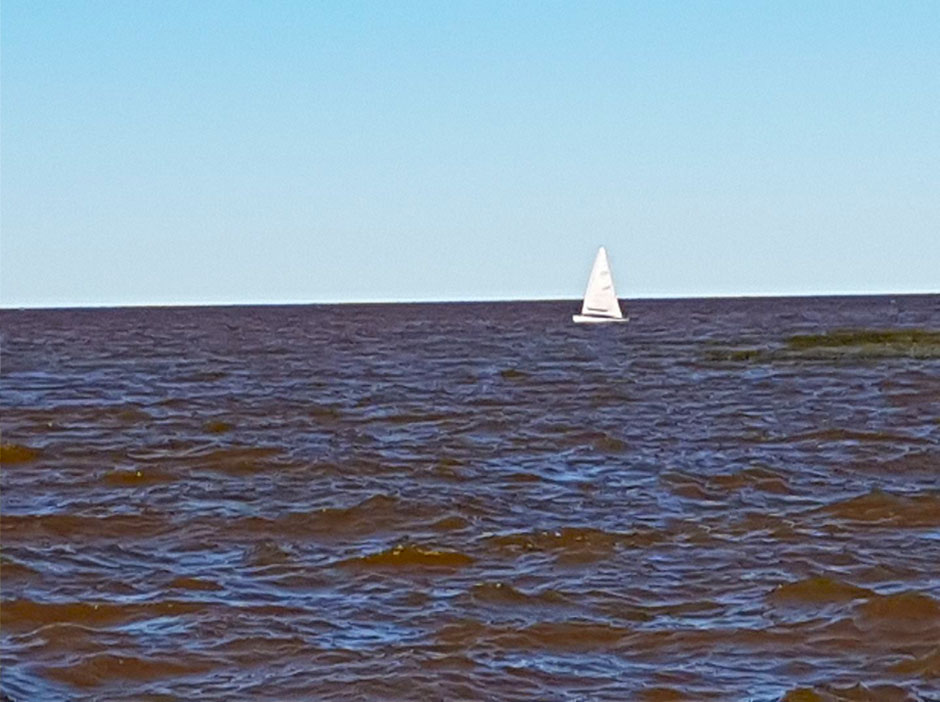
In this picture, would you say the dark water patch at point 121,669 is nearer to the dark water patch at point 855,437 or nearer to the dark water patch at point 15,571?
the dark water patch at point 15,571

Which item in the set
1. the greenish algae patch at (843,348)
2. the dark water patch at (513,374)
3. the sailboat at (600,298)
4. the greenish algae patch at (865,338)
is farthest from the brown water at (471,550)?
the sailboat at (600,298)

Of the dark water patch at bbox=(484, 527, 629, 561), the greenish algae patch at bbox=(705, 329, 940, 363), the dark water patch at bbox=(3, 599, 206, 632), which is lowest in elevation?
the dark water patch at bbox=(3, 599, 206, 632)

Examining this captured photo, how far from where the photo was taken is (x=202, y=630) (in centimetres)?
1167

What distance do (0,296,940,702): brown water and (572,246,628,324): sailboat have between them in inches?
1902

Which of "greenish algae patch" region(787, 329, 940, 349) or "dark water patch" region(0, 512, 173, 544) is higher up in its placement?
"greenish algae patch" region(787, 329, 940, 349)

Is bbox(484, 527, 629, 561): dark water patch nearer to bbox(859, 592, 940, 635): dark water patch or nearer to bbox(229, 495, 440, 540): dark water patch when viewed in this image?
bbox(229, 495, 440, 540): dark water patch

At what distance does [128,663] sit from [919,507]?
9391 mm

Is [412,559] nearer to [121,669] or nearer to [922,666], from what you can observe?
[121,669]

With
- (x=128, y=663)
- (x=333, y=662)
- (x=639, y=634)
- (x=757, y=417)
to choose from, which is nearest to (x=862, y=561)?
(x=639, y=634)

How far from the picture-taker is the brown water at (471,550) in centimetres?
1073

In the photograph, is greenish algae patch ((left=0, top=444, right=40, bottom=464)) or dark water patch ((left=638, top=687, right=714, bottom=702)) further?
greenish algae patch ((left=0, top=444, right=40, bottom=464))

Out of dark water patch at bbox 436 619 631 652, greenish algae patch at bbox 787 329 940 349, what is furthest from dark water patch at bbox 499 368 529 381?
dark water patch at bbox 436 619 631 652

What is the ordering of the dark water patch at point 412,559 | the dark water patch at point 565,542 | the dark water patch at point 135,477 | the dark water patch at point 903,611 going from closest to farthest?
the dark water patch at point 903,611 → the dark water patch at point 412,559 → the dark water patch at point 565,542 → the dark water patch at point 135,477

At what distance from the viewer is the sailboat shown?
79.4 metres
